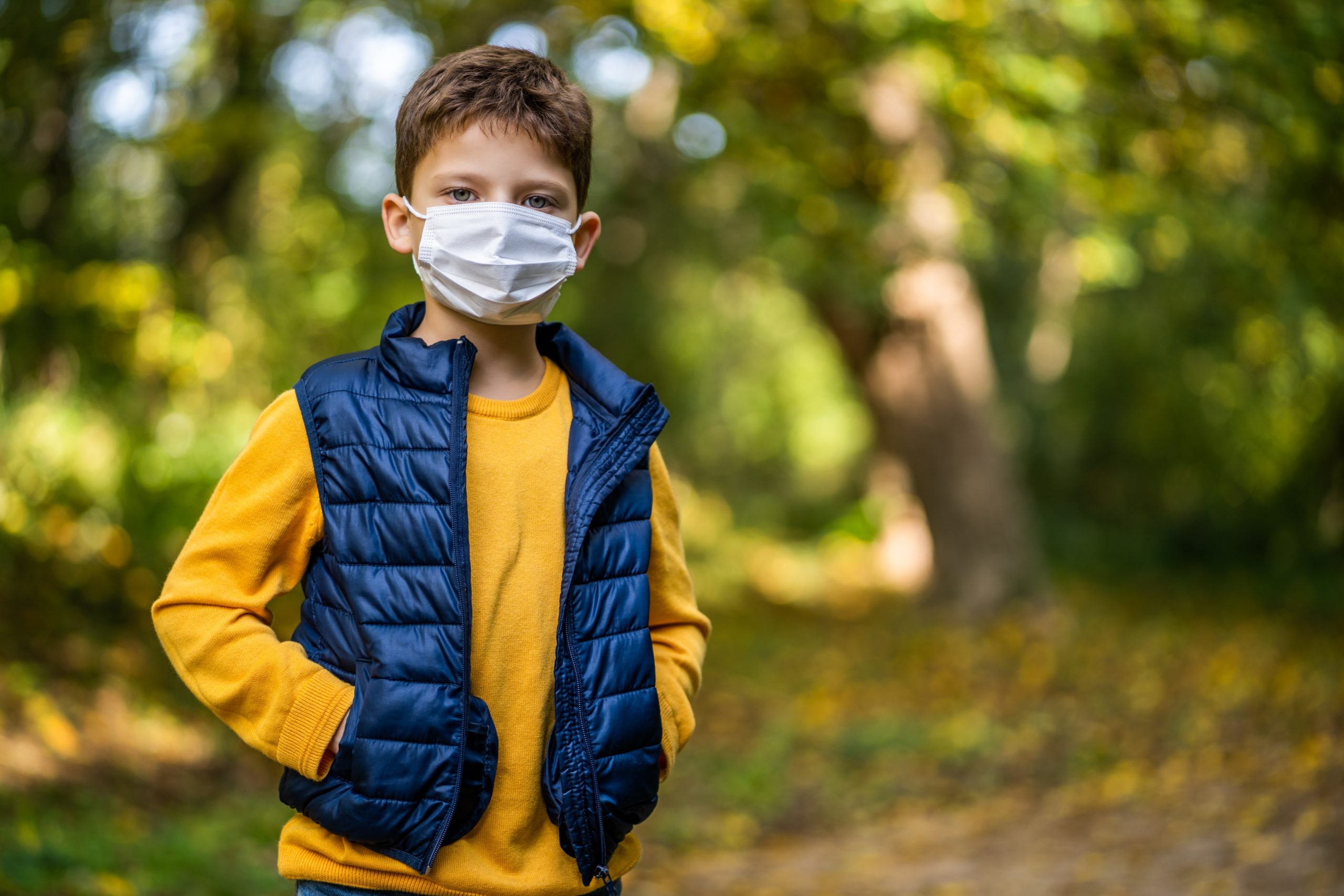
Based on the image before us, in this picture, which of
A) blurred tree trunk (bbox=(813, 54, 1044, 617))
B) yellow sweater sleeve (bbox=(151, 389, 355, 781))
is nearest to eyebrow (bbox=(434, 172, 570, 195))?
yellow sweater sleeve (bbox=(151, 389, 355, 781))

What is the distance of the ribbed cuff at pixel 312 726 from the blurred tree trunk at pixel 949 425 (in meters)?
9.02

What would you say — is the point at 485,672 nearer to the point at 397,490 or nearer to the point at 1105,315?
the point at 397,490

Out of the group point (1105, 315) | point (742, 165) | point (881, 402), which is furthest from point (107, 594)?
point (1105, 315)

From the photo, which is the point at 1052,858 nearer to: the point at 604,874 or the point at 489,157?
the point at 604,874

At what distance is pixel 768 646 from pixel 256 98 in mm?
6315

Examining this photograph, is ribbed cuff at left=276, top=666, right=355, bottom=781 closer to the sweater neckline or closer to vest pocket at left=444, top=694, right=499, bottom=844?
vest pocket at left=444, top=694, right=499, bottom=844

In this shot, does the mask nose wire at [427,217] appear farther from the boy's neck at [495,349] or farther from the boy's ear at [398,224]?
the boy's neck at [495,349]

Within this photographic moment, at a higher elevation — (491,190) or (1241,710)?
(1241,710)

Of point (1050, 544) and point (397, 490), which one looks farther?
point (1050, 544)

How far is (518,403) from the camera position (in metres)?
2.14

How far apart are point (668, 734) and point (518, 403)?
637mm

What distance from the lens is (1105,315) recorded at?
1528cm

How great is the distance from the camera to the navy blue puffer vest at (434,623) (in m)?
1.90

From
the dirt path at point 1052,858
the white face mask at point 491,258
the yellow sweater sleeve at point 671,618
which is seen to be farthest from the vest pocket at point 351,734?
the dirt path at point 1052,858
